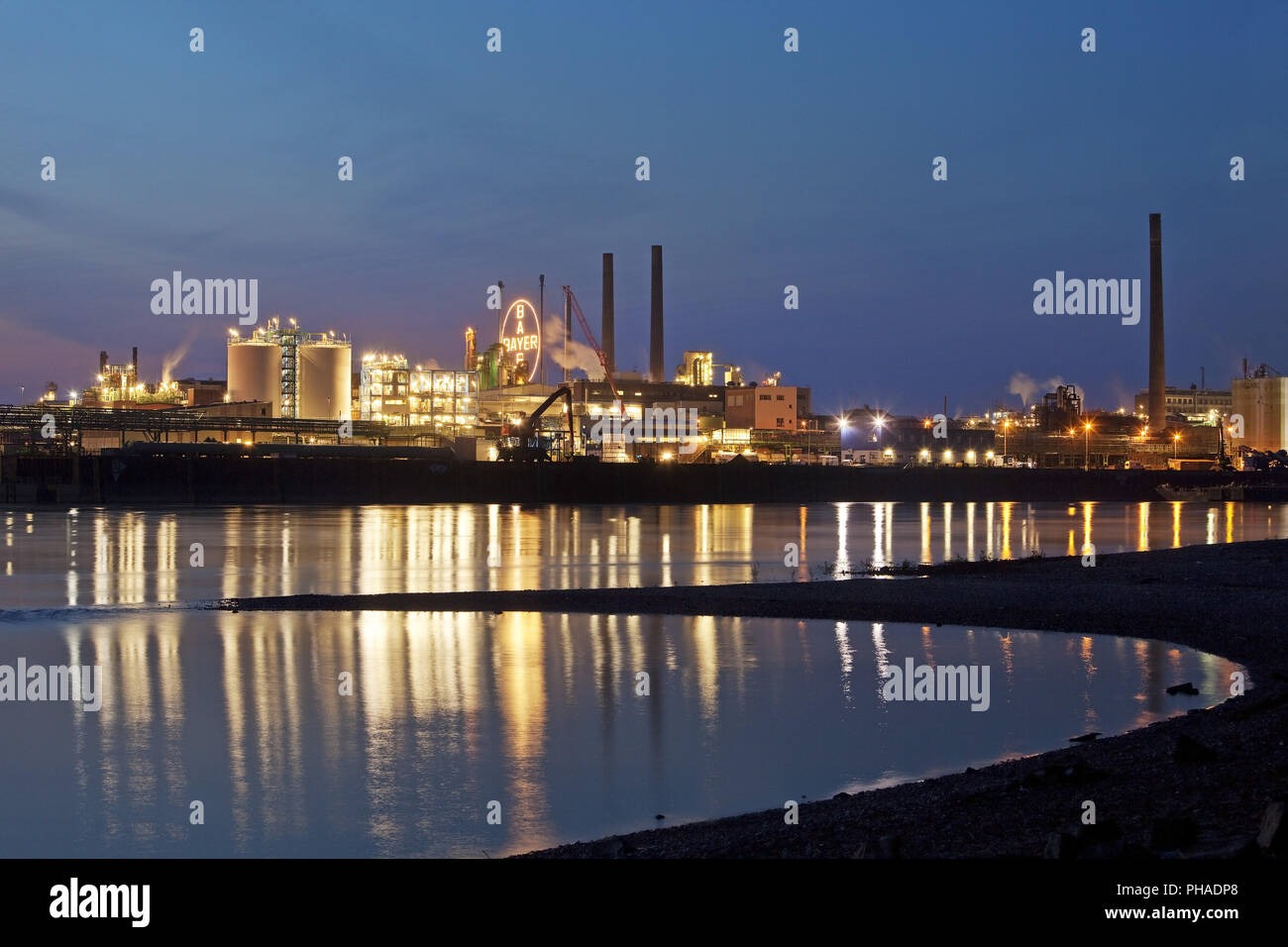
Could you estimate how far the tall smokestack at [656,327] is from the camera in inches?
5768

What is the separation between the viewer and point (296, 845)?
35.1 ft

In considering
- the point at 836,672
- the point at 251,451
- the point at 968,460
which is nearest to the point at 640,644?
the point at 836,672

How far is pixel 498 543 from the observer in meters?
48.0

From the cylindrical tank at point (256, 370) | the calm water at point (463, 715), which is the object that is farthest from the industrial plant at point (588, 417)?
the calm water at point (463, 715)

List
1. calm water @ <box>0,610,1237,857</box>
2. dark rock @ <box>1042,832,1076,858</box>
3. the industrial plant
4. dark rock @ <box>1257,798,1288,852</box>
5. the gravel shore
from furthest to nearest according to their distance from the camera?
the industrial plant → calm water @ <box>0,610,1237,857</box> → the gravel shore → dark rock @ <box>1042,832,1076,858</box> → dark rock @ <box>1257,798,1288,852</box>

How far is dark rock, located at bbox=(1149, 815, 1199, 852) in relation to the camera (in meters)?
8.08

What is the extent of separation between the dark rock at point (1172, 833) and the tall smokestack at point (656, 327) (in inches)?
5519

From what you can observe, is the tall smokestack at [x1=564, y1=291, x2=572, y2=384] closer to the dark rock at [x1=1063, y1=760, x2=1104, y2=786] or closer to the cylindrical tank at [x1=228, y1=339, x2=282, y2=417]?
the cylindrical tank at [x1=228, y1=339, x2=282, y2=417]

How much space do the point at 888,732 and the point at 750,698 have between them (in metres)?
2.46

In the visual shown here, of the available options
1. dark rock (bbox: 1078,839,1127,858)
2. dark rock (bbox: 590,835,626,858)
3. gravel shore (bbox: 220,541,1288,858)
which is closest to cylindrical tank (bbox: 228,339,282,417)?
gravel shore (bbox: 220,541,1288,858)

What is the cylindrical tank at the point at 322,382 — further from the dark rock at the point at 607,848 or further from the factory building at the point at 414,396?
the dark rock at the point at 607,848

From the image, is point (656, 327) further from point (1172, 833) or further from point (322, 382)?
point (1172, 833)

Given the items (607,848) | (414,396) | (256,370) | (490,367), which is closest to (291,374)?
(256,370)

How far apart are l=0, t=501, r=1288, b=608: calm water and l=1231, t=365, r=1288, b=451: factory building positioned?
89.5m
